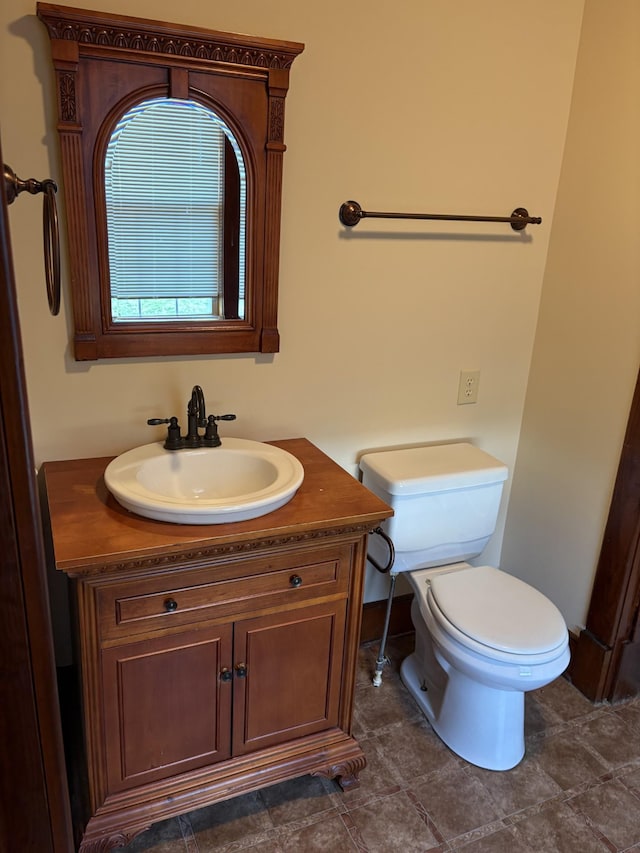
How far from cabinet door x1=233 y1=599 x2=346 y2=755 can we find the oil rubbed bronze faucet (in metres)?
0.48

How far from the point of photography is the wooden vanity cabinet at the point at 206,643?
1.40 metres

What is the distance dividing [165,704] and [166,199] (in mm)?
1233

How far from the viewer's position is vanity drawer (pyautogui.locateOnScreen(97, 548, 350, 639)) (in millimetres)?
1405

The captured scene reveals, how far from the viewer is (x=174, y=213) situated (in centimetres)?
169

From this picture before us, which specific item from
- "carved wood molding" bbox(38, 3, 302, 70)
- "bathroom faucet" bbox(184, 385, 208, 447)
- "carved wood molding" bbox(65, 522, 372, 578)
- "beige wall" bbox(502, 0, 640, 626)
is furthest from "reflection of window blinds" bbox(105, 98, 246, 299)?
"beige wall" bbox(502, 0, 640, 626)

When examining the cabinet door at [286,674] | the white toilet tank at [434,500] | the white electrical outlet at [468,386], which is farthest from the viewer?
the white electrical outlet at [468,386]

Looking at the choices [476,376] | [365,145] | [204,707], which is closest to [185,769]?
[204,707]

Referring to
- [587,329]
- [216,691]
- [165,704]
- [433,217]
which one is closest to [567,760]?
[216,691]

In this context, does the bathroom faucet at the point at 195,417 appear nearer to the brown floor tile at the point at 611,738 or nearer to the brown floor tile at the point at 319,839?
the brown floor tile at the point at 319,839

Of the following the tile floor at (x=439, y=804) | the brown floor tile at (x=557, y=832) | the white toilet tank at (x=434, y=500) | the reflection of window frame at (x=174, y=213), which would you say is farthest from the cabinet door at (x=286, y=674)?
the reflection of window frame at (x=174, y=213)

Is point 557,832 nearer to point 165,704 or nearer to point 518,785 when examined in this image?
point 518,785

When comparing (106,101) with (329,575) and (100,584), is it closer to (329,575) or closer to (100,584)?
(100,584)

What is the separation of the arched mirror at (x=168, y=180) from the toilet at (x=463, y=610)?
658mm

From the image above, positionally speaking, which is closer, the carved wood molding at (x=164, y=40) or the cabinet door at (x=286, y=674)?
the carved wood molding at (x=164, y=40)
